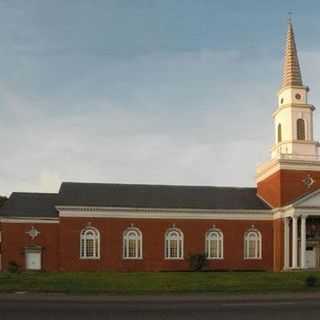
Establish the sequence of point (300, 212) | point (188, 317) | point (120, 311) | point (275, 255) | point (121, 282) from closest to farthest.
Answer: point (188, 317)
point (120, 311)
point (121, 282)
point (300, 212)
point (275, 255)

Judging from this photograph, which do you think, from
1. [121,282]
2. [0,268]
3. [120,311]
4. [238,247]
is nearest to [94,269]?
[0,268]

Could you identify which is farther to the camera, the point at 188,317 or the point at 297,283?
the point at 297,283

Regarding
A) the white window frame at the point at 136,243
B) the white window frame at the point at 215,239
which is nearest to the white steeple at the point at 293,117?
the white window frame at the point at 215,239

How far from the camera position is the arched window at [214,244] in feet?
195

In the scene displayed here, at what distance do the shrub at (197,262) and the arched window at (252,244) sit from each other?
4433mm

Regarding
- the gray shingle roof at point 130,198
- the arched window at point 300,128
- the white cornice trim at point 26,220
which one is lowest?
the white cornice trim at point 26,220

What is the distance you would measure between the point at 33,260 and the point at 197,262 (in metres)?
15.1

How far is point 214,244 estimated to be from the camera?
5947 cm

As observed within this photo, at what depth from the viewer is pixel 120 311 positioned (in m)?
19.5

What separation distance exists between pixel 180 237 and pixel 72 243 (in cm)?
1009

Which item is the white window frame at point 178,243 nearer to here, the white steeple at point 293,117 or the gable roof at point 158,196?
the gable roof at point 158,196

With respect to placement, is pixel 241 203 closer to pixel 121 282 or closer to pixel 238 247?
pixel 238 247

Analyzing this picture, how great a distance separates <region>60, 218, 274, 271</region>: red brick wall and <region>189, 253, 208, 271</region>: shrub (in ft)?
2.84

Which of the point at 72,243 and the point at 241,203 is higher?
the point at 241,203
